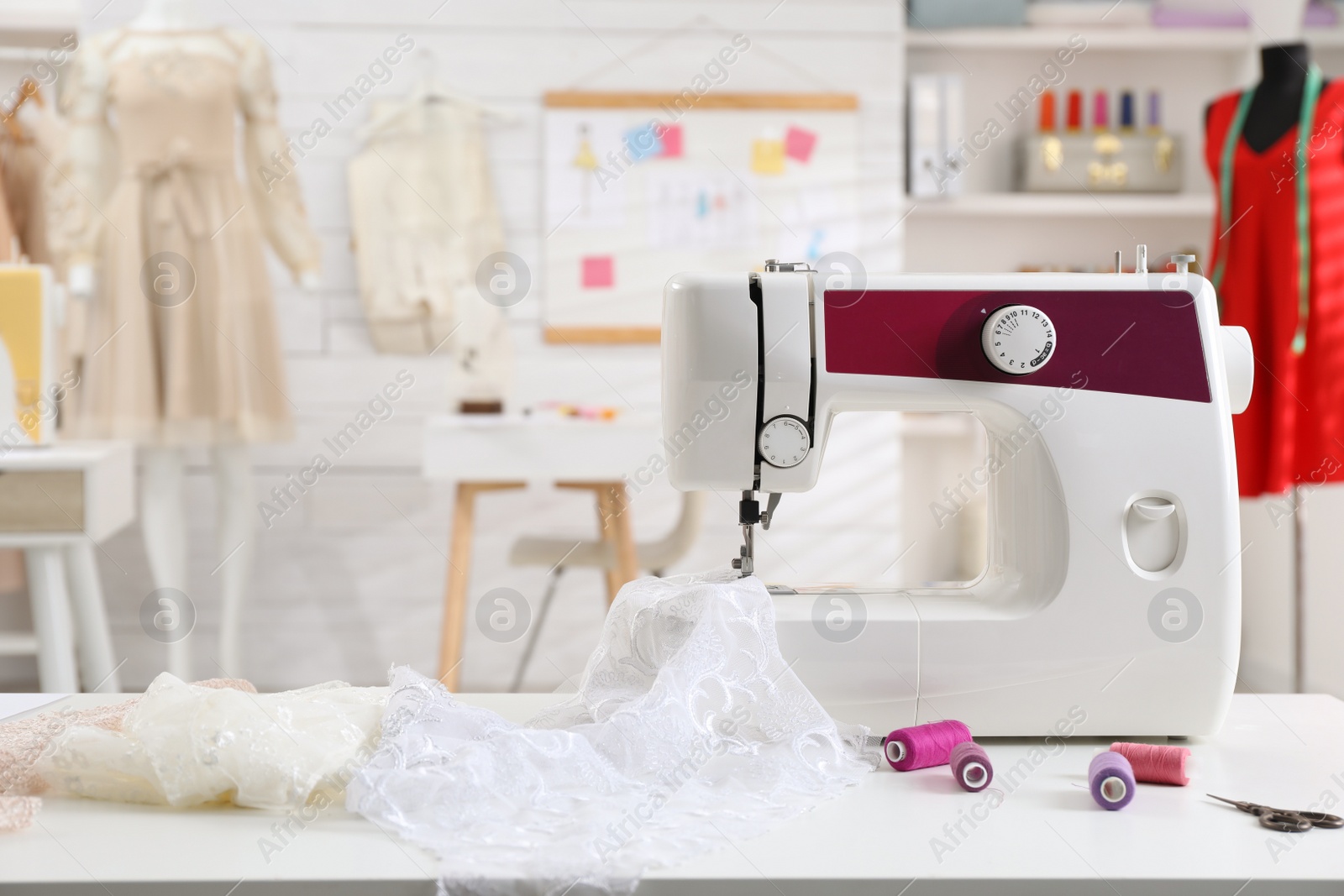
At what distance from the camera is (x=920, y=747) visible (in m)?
0.84

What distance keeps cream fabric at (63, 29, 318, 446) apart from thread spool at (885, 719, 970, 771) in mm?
2382

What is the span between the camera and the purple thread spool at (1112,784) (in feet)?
2.49

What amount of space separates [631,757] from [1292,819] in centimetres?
45

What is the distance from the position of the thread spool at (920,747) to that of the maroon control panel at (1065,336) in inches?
12.0

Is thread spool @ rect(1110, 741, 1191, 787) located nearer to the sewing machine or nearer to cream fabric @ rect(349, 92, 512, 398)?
the sewing machine

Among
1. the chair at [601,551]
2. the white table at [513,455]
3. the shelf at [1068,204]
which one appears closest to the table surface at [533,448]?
the white table at [513,455]

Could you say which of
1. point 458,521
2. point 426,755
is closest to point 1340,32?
point 458,521

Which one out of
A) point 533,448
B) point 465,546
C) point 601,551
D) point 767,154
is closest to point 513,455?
point 533,448

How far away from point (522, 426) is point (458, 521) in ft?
1.03

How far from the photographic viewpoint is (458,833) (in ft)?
2.23

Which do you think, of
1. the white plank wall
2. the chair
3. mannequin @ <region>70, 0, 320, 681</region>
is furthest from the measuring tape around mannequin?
mannequin @ <region>70, 0, 320, 681</region>

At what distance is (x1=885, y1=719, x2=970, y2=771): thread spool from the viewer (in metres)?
0.84

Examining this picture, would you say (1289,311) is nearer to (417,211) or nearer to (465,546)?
(465,546)

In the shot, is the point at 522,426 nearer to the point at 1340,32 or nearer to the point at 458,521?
the point at 458,521
